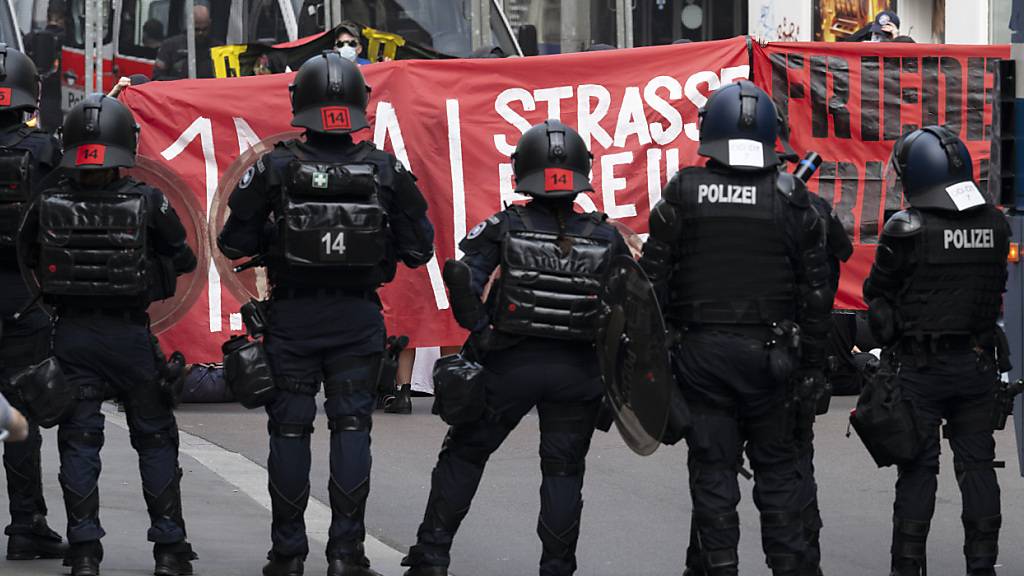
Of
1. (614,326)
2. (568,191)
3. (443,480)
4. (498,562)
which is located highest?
(568,191)

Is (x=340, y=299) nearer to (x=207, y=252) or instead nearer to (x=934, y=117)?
(x=207, y=252)

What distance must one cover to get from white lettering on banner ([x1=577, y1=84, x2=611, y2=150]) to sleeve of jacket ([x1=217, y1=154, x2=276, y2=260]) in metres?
5.36

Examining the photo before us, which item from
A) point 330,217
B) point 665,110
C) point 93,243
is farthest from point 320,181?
point 665,110

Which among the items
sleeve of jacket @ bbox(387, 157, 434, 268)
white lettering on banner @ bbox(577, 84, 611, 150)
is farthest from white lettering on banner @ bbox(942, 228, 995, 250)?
white lettering on banner @ bbox(577, 84, 611, 150)

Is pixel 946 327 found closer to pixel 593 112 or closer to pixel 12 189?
pixel 12 189

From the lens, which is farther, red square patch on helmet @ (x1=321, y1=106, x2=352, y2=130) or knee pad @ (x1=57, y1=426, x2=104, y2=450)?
red square patch on helmet @ (x1=321, y1=106, x2=352, y2=130)

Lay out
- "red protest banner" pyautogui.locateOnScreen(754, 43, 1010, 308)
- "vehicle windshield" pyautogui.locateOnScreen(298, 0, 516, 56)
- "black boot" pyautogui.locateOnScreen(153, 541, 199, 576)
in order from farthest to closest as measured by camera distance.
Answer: "vehicle windshield" pyautogui.locateOnScreen(298, 0, 516, 56) → "red protest banner" pyautogui.locateOnScreen(754, 43, 1010, 308) → "black boot" pyautogui.locateOnScreen(153, 541, 199, 576)

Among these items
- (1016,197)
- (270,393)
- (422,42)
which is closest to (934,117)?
(1016,197)

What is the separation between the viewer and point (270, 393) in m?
7.68

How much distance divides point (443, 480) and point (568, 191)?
1188 mm

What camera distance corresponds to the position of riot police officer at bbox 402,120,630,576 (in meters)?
7.36

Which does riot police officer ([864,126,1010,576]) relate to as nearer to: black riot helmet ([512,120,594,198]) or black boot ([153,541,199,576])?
black riot helmet ([512,120,594,198])

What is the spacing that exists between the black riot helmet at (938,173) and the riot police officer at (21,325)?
3.40 m

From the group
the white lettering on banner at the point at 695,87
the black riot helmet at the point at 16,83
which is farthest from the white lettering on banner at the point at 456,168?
the black riot helmet at the point at 16,83
